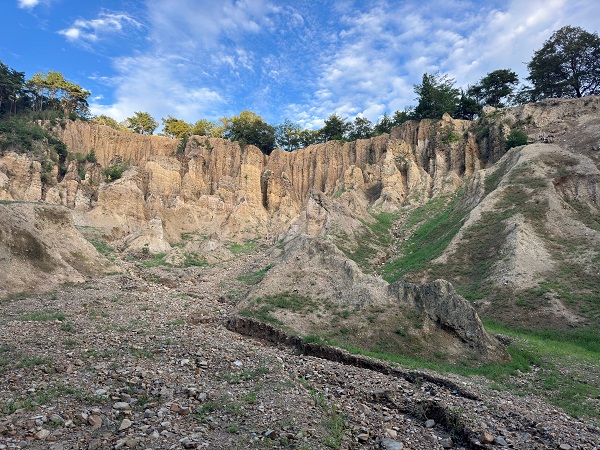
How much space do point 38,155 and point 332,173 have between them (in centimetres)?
4403

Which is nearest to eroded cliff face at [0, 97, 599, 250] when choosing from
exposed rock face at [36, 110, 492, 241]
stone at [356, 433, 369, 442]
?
exposed rock face at [36, 110, 492, 241]

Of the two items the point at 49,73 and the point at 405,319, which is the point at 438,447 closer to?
the point at 405,319

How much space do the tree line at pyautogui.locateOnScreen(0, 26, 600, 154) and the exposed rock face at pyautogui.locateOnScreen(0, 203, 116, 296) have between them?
4779cm

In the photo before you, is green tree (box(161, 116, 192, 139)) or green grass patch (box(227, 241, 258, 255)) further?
green tree (box(161, 116, 192, 139))

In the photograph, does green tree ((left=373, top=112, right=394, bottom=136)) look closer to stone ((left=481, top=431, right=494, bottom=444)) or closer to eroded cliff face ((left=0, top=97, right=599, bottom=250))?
eroded cliff face ((left=0, top=97, right=599, bottom=250))

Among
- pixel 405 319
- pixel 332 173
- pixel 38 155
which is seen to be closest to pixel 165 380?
pixel 405 319

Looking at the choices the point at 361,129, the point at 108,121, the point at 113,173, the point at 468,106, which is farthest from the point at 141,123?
the point at 468,106

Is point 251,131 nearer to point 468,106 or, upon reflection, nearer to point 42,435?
point 468,106

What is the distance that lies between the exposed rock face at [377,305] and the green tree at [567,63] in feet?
175

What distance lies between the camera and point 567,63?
54625mm

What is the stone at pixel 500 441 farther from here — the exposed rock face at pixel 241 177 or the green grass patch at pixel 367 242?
the exposed rock face at pixel 241 177

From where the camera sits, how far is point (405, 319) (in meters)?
17.0

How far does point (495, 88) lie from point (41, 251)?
2626 inches

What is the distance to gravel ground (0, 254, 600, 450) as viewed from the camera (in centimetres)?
789
